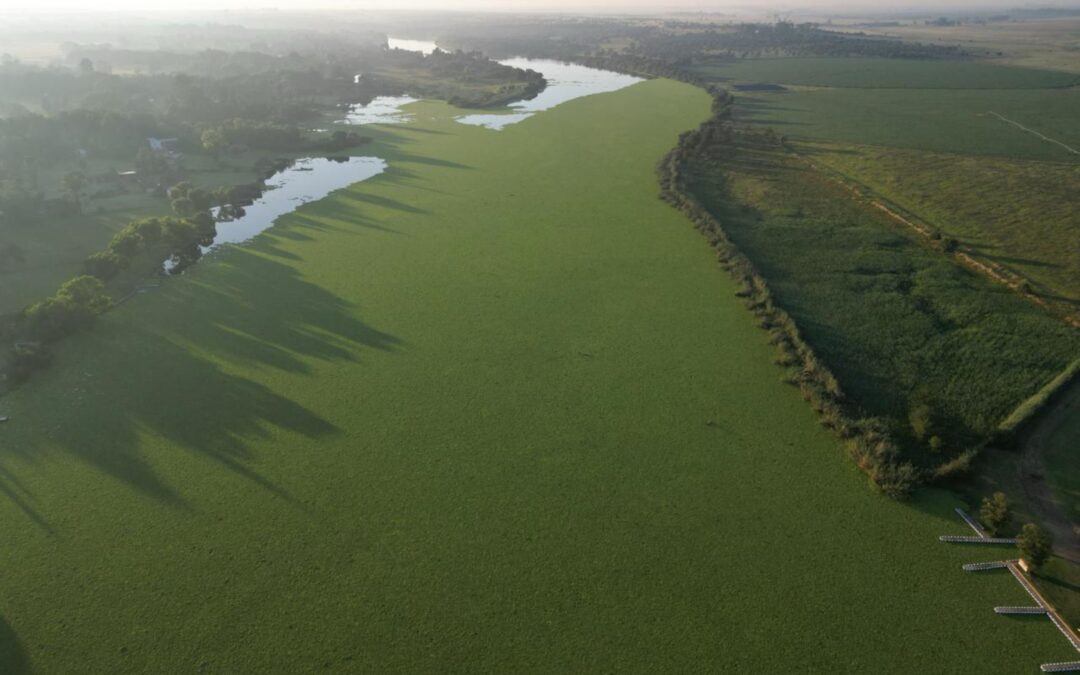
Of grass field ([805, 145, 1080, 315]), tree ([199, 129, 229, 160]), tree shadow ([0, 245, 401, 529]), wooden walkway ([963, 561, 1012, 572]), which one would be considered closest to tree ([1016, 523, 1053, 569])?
wooden walkway ([963, 561, 1012, 572])

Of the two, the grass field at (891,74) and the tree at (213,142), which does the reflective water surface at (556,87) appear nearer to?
the grass field at (891,74)

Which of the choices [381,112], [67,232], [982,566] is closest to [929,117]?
[381,112]

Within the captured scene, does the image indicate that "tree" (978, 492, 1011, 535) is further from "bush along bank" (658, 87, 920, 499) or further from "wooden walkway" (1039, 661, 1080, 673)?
"wooden walkway" (1039, 661, 1080, 673)

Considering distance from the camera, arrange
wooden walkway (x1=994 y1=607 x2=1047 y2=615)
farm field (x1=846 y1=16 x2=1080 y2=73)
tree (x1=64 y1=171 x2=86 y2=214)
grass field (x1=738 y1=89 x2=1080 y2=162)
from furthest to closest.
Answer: farm field (x1=846 y1=16 x2=1080 y2=73) → grass field (x1=738 y1=89 x2=1080 y2=162) → tree (x1=64 y1=171 x2=86 y2=214) → wooden walkway (x1=994 y1=607 x2=1047 y2=615)

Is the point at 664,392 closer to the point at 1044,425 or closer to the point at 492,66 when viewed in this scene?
the point at 1044,425

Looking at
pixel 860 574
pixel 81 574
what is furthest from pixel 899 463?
pixel 81 574
